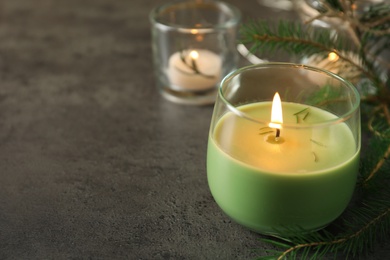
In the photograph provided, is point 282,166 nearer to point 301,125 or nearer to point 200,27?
point 301,125

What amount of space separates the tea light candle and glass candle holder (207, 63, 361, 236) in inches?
9.2

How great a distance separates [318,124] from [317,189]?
0.19 feet

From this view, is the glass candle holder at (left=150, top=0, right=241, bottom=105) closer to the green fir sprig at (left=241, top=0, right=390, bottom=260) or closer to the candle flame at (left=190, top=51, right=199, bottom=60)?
the candle flame at (left=190, top=51, right=199, bottom=60)

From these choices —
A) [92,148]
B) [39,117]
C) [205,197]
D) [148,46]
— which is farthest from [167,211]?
[148,46]

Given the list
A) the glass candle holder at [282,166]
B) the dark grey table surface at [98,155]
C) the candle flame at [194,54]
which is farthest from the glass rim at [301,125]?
the candle flame at [194,54]

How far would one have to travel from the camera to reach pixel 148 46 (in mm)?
952

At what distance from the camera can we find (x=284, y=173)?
1.61 feet

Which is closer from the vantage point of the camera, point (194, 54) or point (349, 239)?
point (349, 239)

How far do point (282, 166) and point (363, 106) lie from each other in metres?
0.28

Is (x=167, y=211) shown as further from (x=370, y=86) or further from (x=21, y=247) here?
(x=370, y=86)

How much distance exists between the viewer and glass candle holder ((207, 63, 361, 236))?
49 cm

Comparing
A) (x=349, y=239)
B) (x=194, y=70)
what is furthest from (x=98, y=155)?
(x=349, y=239)

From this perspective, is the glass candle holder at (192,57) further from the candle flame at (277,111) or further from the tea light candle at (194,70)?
the candle flame at (277,111)

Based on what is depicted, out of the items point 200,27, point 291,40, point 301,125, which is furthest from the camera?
point 200,27
